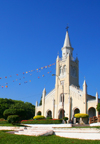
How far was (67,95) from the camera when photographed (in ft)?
139

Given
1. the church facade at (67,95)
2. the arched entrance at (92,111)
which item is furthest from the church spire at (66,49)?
the arched entrance at (92,111)

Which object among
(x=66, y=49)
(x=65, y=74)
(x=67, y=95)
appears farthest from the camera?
(x=66, y=49)

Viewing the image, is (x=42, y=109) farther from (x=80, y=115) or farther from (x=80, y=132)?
(x=80, y=132)

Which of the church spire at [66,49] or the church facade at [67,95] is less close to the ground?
the church spire at [66,49]

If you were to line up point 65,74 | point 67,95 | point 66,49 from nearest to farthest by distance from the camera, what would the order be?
point 67,95 → point 65,74 → point 66,49

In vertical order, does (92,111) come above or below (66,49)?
below

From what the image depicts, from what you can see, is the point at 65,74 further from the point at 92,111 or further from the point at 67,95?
the point at 92,111

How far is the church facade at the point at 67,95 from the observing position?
129 feet

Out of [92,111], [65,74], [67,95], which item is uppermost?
[65,74]

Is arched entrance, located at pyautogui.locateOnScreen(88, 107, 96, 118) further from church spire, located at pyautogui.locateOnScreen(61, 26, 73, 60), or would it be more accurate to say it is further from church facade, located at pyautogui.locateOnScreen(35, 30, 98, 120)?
church spire, located at pyautogui.locateOnScreen(61, 26, 73, 60)

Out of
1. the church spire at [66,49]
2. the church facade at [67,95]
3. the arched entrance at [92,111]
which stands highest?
the church spire at [66,49]

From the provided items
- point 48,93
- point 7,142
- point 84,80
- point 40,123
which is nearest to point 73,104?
point 84,80

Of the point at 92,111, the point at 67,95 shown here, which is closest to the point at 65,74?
the point at 67,95

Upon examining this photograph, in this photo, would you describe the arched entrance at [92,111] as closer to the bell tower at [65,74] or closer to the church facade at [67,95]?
the church facade at [67,95]
